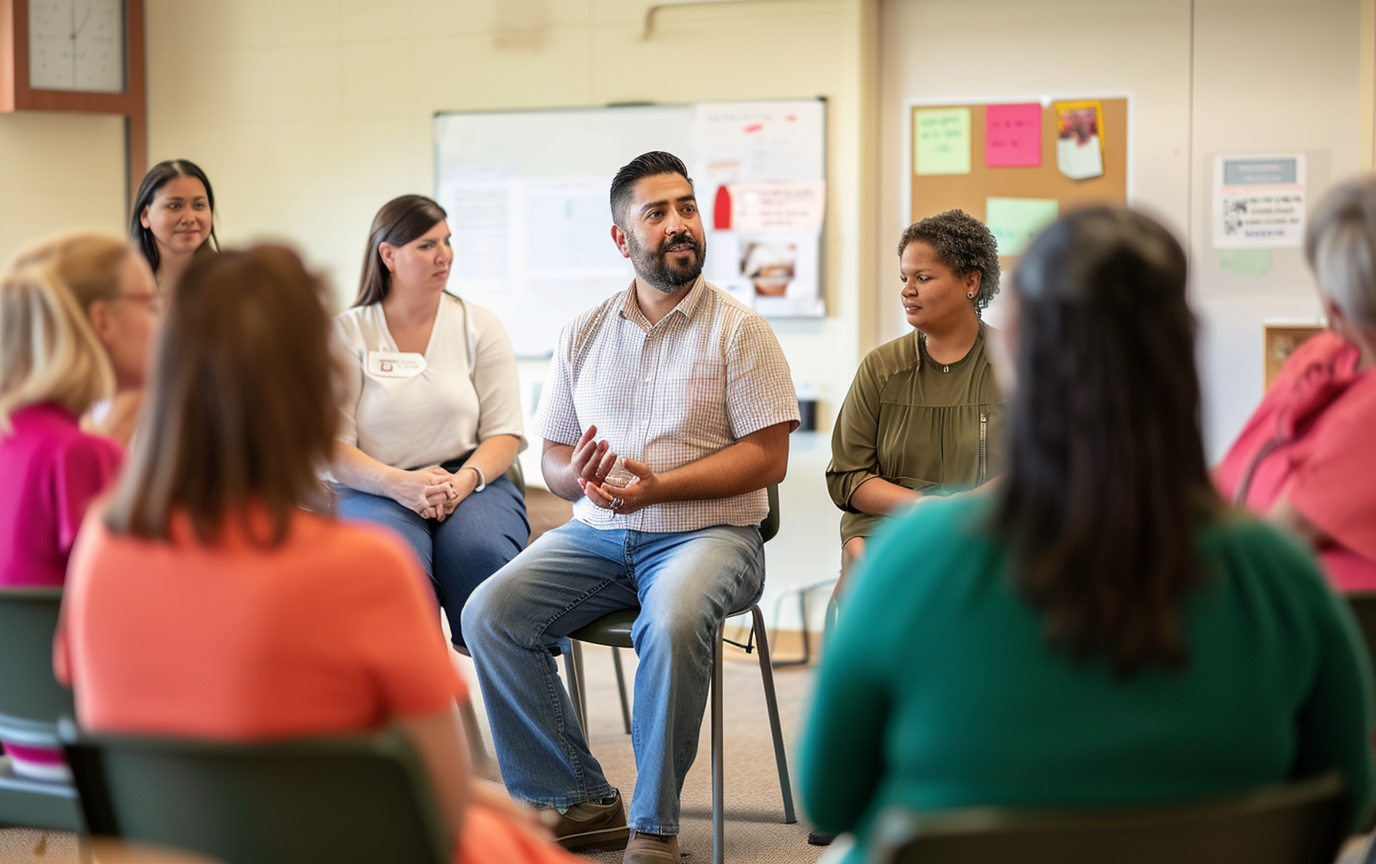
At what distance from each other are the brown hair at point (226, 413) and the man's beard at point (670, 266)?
5.48ft

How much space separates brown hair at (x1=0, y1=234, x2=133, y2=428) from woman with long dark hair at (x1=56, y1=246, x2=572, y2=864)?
55 cm

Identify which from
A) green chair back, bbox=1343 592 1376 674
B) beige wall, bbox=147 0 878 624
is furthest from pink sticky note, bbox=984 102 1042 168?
green chair back, bbox=1343 592 1376 674

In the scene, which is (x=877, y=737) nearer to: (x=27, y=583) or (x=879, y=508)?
(x=27, y=583)

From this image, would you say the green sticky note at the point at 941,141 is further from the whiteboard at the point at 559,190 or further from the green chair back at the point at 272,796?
the green chair back at the point at 272,796

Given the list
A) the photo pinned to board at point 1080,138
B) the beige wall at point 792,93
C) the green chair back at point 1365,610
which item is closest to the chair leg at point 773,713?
the green chair back at point 1365,610

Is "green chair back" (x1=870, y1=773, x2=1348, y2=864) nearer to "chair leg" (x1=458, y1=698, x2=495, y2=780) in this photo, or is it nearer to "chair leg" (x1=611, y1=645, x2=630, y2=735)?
"chair leg" (x1=458, y1=698, x2=495, y2=780)

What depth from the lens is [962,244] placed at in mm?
2809

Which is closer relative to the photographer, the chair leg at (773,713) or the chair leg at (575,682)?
the chair leg at (773,713)

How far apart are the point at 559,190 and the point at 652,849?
2683 mm

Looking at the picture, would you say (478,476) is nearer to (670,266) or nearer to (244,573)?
(670,266)

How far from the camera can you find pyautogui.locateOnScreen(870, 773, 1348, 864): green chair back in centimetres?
83

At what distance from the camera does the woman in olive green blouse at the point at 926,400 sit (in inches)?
108

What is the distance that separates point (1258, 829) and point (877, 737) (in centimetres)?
29

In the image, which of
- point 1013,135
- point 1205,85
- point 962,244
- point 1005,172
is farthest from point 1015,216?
point 962,244
